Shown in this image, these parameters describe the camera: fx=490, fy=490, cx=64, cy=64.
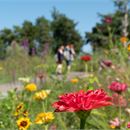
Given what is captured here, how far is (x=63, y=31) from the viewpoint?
53031 mm

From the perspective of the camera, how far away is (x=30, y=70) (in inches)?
393

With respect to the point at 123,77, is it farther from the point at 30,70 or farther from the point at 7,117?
the point at 30,70

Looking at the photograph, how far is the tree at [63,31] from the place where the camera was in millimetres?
52031

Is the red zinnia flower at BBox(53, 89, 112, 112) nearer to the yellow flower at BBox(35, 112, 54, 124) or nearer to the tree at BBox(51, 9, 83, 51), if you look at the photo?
the yellow flower at BBox(35, 112, 54, 124)

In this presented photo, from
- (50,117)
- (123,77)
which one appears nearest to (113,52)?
(123,77)

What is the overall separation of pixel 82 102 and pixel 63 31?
51625mm

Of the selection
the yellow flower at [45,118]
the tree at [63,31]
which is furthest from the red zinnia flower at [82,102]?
the tree at [63,31]

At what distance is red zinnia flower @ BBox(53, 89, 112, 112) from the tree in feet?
162

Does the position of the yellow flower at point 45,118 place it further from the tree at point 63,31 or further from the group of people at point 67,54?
the tree at point 63,31

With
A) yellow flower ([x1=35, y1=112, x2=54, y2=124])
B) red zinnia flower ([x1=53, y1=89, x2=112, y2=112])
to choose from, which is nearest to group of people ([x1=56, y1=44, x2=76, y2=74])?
yellow flower ([x1=35, y1=112, x2=54, y2=124])

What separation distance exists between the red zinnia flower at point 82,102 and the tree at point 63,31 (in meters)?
49.5

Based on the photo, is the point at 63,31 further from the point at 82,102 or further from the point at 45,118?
the point at 82,102

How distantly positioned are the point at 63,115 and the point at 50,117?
2674 mm

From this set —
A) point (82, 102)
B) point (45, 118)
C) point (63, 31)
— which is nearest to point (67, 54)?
point (45, 118)
